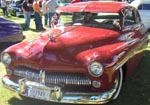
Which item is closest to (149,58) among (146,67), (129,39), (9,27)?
(146,67)

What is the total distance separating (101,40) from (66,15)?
143cm

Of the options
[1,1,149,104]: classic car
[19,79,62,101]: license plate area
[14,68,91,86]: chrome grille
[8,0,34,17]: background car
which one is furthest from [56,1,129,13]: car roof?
[8,0,34,17]: background car

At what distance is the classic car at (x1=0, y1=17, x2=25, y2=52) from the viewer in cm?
918

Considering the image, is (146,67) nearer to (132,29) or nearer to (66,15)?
(132,29)

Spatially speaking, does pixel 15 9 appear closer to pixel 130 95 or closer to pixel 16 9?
pixel 16 9

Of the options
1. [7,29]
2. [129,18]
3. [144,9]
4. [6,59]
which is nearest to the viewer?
[6,59]

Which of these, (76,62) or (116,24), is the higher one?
(116,24)

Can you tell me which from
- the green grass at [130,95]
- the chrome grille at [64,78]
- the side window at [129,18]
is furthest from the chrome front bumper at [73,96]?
the side window at [129,18]

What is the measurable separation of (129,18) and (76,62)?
2.50 m

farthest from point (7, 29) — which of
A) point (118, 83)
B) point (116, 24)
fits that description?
point (118, 83)

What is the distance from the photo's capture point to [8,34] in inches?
364

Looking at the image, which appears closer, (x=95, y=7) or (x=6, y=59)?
(x=6, y=59)

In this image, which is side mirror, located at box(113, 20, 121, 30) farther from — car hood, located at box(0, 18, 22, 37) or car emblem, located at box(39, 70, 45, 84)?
car hood, located at box(0, 18, 22, 37)

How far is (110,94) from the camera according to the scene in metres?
5.00
